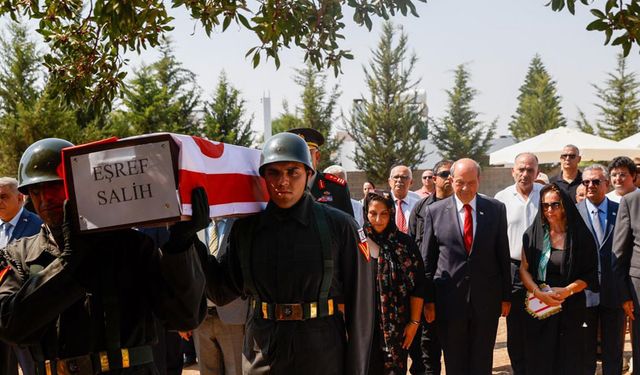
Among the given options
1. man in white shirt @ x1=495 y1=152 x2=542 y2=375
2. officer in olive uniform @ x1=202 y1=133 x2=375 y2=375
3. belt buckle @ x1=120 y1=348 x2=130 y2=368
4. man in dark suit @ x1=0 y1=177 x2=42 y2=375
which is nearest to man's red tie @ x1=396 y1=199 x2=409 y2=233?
man in white shirt @ x1=495 y1=152 x2=542 y2=375

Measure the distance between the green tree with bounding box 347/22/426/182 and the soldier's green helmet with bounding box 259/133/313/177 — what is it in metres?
31.7

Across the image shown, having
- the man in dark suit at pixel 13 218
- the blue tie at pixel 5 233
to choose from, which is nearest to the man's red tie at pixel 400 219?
the man in dark suit at pixel 13 218

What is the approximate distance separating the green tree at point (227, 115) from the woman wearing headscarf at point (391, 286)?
24815 mm

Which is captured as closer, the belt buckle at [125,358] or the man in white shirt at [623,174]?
the belt buckle at [125,358]

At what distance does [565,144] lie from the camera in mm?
13883

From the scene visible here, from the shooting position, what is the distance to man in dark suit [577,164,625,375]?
6793 mm

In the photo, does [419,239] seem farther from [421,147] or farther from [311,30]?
[421,147]

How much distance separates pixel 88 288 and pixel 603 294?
5504mm

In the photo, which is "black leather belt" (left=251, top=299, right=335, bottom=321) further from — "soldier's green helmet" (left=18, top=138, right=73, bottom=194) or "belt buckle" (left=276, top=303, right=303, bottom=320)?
"soldier's green helmet" (left=18, top=138, right=73, bottom=194)

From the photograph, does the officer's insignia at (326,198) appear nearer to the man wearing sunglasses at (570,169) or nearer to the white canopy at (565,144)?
the man wearing sunglasses at (570,169)

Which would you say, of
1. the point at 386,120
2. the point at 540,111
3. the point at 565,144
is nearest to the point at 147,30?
the point at 565,144

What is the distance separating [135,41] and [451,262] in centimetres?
345

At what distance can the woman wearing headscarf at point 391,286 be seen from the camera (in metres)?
6.29

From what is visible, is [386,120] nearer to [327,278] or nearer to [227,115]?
[227,115]
